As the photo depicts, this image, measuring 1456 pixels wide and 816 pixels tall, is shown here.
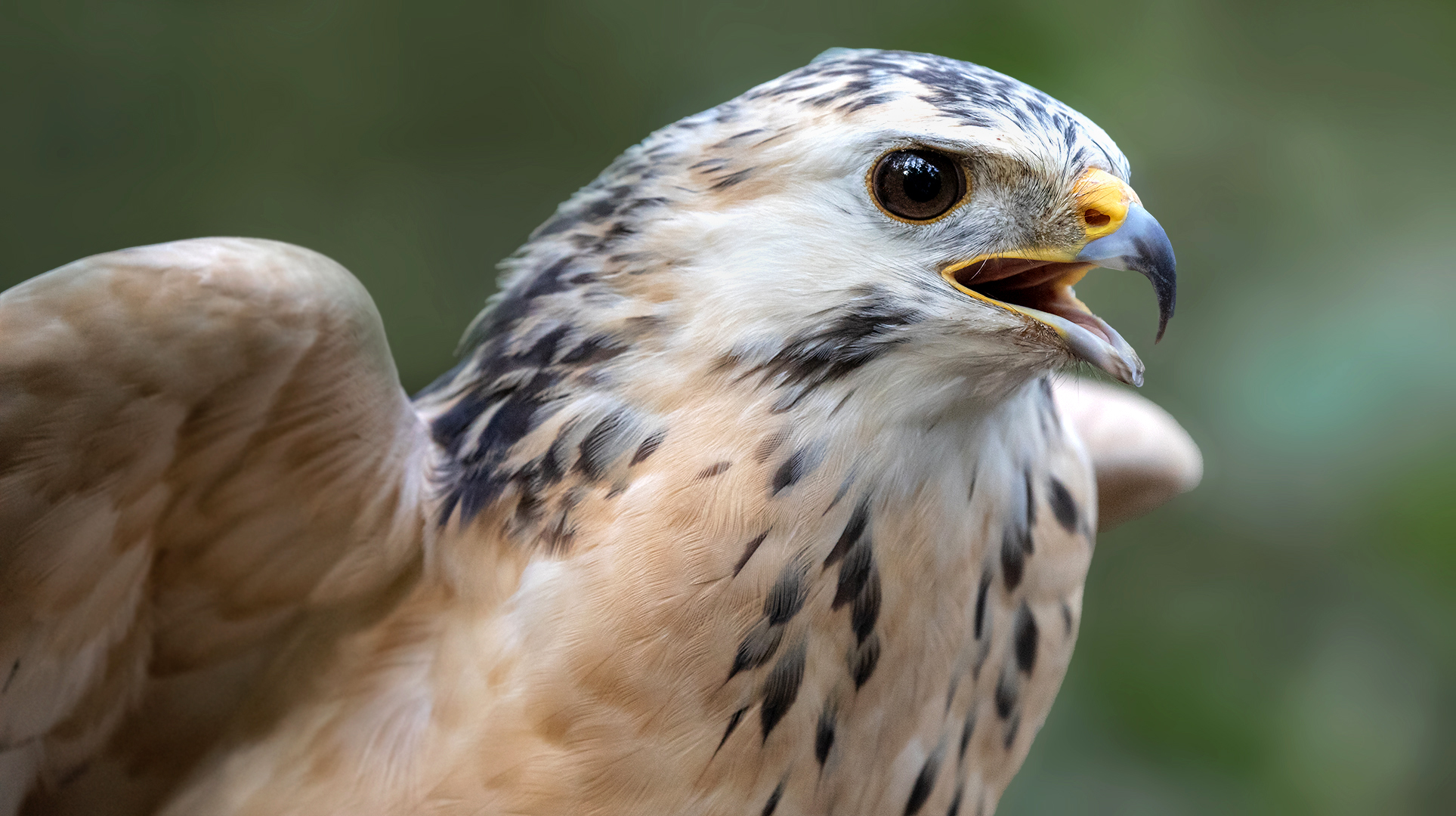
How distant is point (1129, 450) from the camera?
6.19ft

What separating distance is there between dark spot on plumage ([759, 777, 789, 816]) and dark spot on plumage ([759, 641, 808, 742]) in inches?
2.0

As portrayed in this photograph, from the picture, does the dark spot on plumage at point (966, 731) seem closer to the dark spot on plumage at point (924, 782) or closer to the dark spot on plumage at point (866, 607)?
the dark spot on plumage at point (924, 782)

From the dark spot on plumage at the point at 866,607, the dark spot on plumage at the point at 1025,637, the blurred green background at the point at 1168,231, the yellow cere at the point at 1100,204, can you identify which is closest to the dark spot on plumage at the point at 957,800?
the dark spot on plumage at the point at 1025,637

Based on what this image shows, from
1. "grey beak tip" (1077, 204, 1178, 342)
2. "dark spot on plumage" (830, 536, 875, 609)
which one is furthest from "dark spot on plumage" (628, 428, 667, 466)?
"grey beak tip" (1077, 204, 1178, 342)

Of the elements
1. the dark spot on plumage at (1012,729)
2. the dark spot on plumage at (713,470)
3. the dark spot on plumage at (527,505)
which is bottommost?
the dark spot on plumage at (1012,729)

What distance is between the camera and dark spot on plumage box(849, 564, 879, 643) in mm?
1111

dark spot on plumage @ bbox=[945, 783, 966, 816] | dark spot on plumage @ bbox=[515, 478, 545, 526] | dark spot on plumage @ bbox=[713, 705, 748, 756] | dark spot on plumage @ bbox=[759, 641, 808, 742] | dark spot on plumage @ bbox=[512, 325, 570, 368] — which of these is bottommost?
dark spot on plumage @ bbox=[945, 783, 966, 816]

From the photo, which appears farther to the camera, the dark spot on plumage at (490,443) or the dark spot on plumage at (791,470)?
the dark spot on plumage at (490,443)

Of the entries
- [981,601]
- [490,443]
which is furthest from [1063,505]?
[490,443]

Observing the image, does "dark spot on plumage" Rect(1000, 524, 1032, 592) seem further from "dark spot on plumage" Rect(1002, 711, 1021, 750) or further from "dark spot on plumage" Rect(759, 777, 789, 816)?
"dark spot on plumage" Rect(759, 777, 789, 816)

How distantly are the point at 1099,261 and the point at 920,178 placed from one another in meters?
0.18

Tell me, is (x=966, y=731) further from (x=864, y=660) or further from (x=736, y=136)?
(x=736, y=136)

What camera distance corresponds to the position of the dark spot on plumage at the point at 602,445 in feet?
3.66

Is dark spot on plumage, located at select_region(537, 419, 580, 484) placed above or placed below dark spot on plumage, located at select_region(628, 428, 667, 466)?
below
